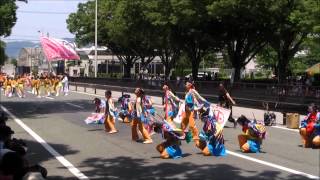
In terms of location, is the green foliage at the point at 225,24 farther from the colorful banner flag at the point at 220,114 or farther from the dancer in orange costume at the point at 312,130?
the colorful banner flag at the point at 220,114

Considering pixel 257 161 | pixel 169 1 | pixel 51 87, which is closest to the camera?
pixel 257 161

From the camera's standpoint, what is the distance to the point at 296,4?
106 ft

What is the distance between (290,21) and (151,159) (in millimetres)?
22475

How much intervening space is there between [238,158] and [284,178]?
270 cm

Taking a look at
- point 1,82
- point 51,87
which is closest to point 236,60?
point 51,87

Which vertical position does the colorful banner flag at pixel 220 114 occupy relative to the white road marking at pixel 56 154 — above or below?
above

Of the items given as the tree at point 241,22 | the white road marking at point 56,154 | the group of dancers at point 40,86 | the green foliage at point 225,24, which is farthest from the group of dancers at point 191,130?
the group of dancers at point 40,86

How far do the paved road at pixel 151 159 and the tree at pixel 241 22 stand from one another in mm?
13901

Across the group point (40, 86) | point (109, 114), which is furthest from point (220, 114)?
point (40, 86)

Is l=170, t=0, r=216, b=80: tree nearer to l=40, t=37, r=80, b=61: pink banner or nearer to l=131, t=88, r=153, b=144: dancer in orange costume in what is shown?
l=40, t=37, r=80, b=61: pink banner

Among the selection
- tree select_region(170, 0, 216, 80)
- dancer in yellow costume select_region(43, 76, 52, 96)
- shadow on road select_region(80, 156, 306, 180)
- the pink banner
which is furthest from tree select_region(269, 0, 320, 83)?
dancer in yellow costume select_region(43, 76, 52, 96)

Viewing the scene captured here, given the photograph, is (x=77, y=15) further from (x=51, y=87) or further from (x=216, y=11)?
(x=216, y=11)

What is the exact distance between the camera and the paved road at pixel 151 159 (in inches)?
440

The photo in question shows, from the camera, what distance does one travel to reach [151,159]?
13.1 metres
